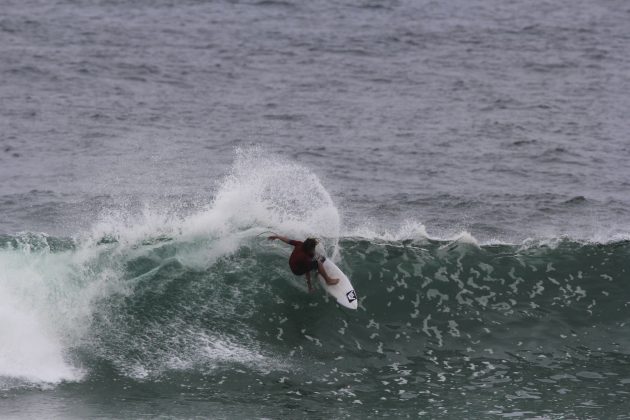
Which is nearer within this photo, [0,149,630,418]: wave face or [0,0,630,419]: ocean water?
[0,149,630,418]: wave face

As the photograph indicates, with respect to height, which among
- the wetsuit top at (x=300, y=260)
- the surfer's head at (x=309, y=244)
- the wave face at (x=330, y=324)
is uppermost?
the surfer's head at (x=309, y=244)

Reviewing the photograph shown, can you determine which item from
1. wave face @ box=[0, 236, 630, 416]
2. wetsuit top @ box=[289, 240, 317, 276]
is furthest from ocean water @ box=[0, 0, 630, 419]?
wetsuit top @ box=[289, 240, 317, 276]

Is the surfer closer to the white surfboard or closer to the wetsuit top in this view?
the wetsuit top

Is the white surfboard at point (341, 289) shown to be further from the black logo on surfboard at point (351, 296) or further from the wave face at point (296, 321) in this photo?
the wave face at point (296, 321)

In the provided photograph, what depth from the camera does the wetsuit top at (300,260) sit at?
19141mm

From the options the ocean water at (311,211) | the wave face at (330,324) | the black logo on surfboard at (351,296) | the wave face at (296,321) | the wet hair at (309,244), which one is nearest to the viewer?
the wave face at (296,321)

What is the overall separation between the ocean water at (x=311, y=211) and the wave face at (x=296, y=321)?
0.17 feet

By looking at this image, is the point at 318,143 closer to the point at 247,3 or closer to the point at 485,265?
the point at 485,265

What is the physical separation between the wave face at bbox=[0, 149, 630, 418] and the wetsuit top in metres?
0.87

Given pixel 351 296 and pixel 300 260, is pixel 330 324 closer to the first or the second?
pixel 351 296

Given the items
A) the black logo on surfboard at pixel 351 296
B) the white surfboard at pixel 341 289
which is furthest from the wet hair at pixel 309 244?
the black logo on surfboard at pixel 351 296

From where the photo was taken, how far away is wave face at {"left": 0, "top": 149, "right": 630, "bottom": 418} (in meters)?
17.2

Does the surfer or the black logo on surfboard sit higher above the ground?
the surfer

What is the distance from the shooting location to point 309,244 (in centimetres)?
1900
